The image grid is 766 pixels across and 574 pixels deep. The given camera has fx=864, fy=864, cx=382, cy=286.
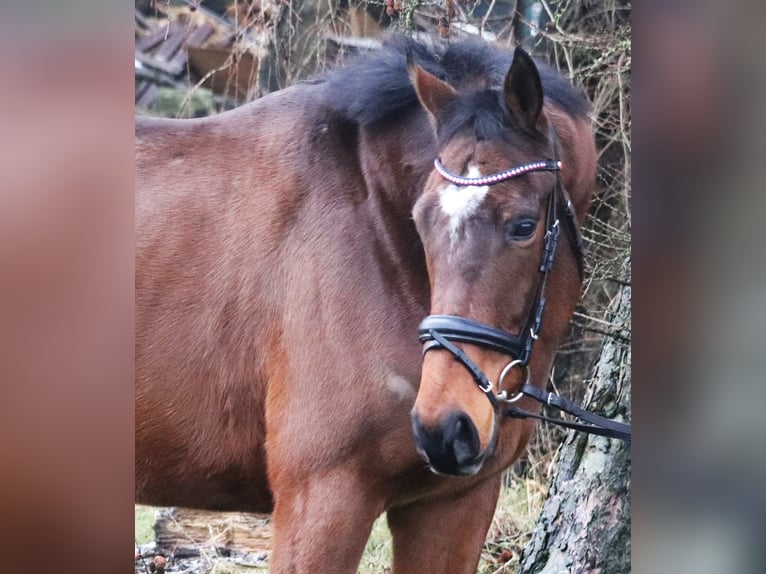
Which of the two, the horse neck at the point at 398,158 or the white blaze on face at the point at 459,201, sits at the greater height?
the horse neck at the point at 398,158

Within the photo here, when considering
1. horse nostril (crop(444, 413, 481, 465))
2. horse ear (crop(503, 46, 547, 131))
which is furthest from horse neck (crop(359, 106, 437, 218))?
horse nostril (crop(444, 413, 481, 465))

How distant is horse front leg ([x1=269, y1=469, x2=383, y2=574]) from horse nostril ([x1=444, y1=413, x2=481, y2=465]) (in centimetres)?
32

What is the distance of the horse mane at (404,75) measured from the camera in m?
2.21

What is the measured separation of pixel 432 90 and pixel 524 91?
0.75 feet

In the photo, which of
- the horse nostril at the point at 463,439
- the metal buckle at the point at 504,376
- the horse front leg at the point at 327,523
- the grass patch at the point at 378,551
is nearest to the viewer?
the horse nostril at the point at 463,439

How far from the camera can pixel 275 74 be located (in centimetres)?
240

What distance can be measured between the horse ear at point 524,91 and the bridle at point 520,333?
0.29ft

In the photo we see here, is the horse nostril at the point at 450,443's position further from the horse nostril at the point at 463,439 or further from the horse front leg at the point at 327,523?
the horse front leg at the point at 327,523

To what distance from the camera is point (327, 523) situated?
6.95 ft

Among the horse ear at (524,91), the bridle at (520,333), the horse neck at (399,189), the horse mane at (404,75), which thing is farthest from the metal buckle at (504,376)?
the horse mane at (404,75)

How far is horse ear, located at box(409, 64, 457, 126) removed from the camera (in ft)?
6.98
